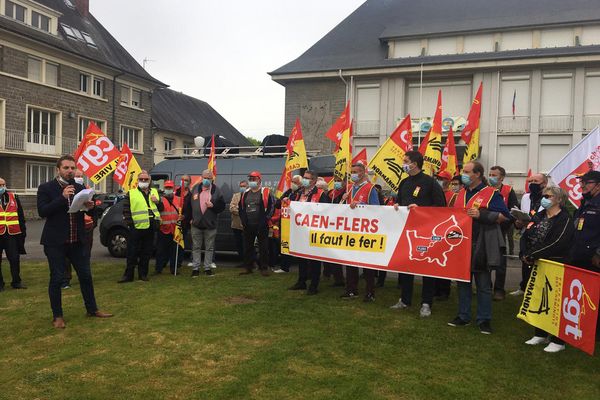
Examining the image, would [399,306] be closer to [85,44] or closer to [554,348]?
[554,348]

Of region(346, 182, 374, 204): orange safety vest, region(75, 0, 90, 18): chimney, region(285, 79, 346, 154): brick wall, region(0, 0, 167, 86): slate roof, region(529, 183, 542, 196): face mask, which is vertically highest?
region(75, 0, 90, 18): chimney

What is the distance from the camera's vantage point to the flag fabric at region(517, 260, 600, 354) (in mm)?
4484

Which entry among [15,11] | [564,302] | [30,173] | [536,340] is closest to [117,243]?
[536,340]

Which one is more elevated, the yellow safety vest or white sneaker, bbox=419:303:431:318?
the yellow safety vest

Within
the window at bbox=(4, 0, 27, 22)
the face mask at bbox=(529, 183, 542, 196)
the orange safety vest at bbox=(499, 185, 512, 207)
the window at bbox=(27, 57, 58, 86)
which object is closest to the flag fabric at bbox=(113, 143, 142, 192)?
the orange safety vest at bbox=(499, 185, 512, 207)

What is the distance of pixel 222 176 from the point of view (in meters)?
12.0

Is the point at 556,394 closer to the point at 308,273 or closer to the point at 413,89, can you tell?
the point at 308,273

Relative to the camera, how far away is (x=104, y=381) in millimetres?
4312

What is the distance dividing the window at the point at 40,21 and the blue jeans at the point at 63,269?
3002 centimetres

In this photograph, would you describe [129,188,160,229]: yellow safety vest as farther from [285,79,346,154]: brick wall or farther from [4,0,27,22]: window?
[4,0,27,22]: window

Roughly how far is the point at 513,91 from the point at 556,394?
29.2 m

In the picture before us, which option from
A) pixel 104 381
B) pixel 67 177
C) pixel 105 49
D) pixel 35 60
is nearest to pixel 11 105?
pixel 35 60

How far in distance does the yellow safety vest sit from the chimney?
112 ft

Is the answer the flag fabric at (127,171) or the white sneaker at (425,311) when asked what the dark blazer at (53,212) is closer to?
the flag fabric at (127,171)
